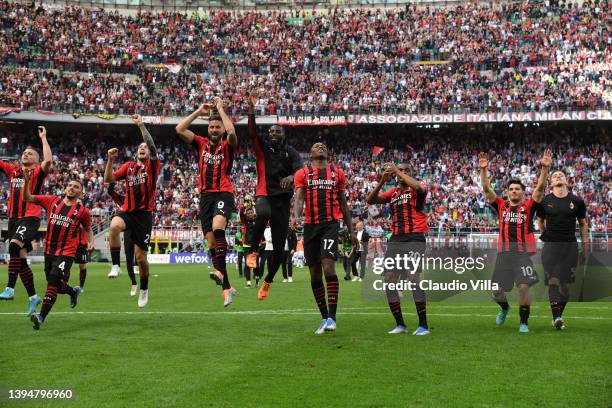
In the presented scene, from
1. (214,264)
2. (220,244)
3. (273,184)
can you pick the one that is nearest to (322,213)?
(273,184)

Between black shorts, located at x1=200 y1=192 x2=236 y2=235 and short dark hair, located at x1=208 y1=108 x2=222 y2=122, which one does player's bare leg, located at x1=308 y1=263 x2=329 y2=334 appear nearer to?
black shorts, located at x1=200 y1=192 x2=236 y2=235

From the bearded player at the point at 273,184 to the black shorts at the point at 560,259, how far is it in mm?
4370

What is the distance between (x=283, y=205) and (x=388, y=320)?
2.91m

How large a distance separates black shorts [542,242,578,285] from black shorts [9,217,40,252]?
9084 millimetres

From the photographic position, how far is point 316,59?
2404 inches

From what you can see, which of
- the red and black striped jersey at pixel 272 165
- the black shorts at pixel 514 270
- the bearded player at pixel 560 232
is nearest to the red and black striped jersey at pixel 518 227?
the black shorts at pixel 514 270

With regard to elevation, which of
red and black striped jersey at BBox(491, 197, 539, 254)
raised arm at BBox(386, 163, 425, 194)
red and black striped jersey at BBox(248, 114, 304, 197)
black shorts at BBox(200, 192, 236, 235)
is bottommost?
red and black striped jersey at BBox(491, 197, 539, 254)

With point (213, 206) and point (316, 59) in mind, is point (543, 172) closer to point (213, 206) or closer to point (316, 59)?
point (213, 206)

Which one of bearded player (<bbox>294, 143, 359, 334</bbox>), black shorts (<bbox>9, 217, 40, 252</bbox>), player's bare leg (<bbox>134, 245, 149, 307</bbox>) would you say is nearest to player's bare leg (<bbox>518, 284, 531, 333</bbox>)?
bearded player (<bbox>294, 143, 359, 334</bbox>)

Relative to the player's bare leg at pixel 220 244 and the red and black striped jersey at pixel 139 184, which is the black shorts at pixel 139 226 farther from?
the player's bare leg at pixel 220 244

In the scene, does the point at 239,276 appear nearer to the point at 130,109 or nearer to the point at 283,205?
the point at 283,205

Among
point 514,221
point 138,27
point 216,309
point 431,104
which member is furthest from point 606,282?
point 138,27

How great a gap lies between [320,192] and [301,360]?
337cm

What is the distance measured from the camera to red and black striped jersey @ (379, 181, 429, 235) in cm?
1167
